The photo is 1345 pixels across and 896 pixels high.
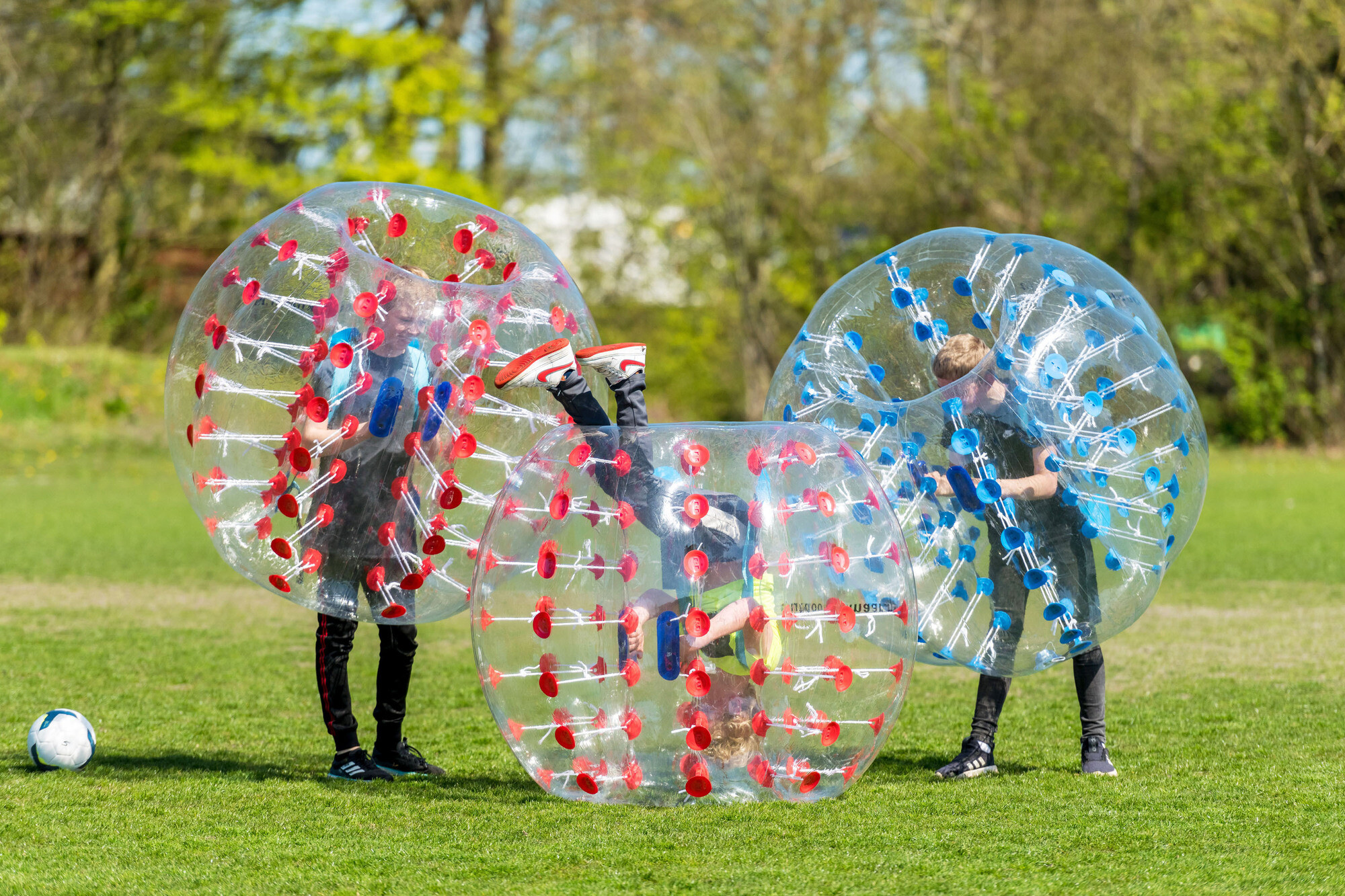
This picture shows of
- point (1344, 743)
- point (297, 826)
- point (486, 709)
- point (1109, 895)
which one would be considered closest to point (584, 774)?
point (297, 826)

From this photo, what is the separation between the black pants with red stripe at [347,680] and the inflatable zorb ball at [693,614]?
777 mm

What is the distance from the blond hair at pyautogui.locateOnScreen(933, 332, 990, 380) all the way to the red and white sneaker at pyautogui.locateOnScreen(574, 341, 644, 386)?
106 cm

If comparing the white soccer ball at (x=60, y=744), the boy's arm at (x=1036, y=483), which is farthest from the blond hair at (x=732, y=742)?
the white soccer ball at (x=60, y=744)

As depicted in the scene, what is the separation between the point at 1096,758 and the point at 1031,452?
125 centimetres

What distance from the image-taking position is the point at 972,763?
16.3 feet

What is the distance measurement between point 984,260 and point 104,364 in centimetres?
1942

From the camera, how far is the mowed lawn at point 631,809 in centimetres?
377

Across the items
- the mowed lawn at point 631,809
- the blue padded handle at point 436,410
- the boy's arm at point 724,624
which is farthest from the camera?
the blue padded handle at point 436,410

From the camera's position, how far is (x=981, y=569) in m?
4.62

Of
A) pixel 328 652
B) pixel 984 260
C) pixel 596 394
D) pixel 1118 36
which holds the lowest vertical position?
pixel 328 652

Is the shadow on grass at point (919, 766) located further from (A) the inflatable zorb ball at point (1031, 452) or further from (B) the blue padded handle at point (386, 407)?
(B) the blue padded handle at point (386, 407)

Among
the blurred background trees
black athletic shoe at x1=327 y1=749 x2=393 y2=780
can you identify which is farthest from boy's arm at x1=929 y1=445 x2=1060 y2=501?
the blurred background trees

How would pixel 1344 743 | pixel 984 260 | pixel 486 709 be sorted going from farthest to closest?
pixel 486 709, pixel 1344 743, pixel 984 260

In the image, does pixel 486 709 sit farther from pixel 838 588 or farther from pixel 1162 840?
pixel 1162 840
